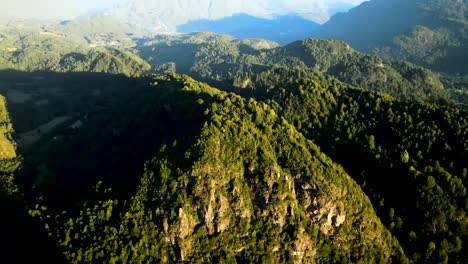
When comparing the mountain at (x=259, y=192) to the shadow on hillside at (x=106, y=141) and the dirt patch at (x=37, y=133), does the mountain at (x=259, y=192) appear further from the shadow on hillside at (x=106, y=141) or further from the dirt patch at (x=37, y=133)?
the dirt patch at (x=37, y=133)

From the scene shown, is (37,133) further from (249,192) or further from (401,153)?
(401,153)

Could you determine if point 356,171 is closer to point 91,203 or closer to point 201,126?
point 201,126

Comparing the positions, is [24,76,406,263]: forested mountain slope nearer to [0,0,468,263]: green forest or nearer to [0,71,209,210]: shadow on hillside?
[0,0,468,263]: green forest

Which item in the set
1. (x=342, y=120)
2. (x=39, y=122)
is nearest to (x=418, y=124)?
(x=342, y=120)

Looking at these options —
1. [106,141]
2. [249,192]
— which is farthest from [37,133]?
[249,192]

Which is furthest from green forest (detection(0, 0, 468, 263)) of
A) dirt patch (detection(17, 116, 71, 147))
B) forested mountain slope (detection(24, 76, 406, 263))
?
dirt patch (detection(17, 116, 71, 147))

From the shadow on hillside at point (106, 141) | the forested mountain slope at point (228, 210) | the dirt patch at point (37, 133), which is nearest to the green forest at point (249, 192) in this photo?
the forested mountain slope at point (228, 210)

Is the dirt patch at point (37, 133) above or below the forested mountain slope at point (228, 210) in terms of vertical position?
below
